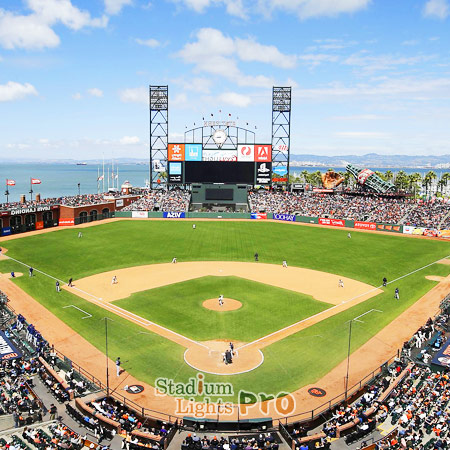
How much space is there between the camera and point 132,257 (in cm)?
5175

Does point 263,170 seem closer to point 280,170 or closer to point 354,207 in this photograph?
point 280,170

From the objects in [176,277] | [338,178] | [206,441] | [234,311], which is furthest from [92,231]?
[338,178]

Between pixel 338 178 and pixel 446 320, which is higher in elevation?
pixel 338 178

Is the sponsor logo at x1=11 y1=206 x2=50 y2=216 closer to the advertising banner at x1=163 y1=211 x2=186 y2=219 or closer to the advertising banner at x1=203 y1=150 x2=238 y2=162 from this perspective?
the advertising banner at x1=163 y1=211 x2=186 y2=219

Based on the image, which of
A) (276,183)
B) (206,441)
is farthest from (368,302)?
(276,183)

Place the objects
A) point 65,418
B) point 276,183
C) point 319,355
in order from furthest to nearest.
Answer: point 276,183 < point 319,355 < point 65,418

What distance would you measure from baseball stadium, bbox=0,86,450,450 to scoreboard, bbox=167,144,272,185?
57.7 ft

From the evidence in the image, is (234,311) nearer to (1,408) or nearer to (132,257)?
(1,408)

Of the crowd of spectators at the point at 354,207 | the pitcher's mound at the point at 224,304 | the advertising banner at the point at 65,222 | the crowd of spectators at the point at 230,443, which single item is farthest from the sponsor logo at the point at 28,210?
the crowd of spectators at the point at 230,443

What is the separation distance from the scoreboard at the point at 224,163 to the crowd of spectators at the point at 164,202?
4.49 metres

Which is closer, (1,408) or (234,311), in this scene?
(1,408)

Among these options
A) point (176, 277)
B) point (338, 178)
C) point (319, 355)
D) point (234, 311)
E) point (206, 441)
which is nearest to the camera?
point (206, 441)

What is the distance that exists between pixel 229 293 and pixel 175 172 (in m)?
55.2

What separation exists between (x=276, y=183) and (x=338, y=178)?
19.7m
